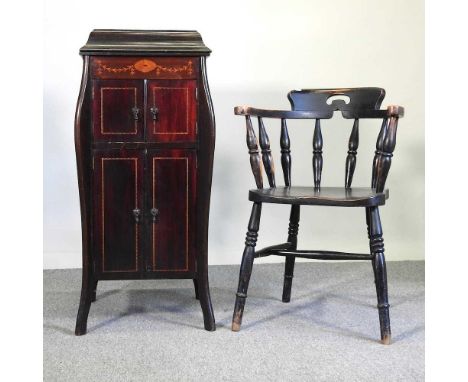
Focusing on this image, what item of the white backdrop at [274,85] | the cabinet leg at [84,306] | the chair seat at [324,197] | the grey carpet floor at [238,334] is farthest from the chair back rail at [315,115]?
the white backdrop at [274,85]

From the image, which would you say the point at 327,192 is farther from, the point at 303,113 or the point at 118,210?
the point at 118,210

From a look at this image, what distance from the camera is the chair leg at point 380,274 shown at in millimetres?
2178

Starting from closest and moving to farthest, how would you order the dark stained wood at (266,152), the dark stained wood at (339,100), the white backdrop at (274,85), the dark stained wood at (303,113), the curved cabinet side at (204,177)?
the curved cabinet side at (204,177), the dark stained wood at (303,113), the dark stained wood at (266,152), the dark stained wood at (339,100), the white backdrop at (274,85)

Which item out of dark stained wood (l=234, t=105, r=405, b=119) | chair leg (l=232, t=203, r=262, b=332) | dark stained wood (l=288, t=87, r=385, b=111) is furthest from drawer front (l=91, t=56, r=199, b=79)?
dark stained wood (l=288, t=87, r=385, b=111)

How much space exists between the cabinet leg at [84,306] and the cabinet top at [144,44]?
79 centimetres

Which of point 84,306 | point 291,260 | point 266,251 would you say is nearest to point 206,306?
point 266,251

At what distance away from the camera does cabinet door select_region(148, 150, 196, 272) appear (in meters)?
2.31

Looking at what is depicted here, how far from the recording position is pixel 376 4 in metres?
3.67

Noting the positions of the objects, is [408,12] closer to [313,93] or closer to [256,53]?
[256,53]

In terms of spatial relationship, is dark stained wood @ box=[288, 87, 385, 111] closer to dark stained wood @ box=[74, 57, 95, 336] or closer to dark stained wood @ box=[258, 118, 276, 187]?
dark stained wood @ box=[258, 118, 276, 187]

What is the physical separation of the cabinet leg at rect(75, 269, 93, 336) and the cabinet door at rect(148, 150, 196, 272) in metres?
0.23

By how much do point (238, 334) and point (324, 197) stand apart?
575mm

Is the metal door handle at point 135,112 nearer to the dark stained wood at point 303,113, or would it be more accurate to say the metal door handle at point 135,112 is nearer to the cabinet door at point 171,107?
the cabinet door at point 171,107
